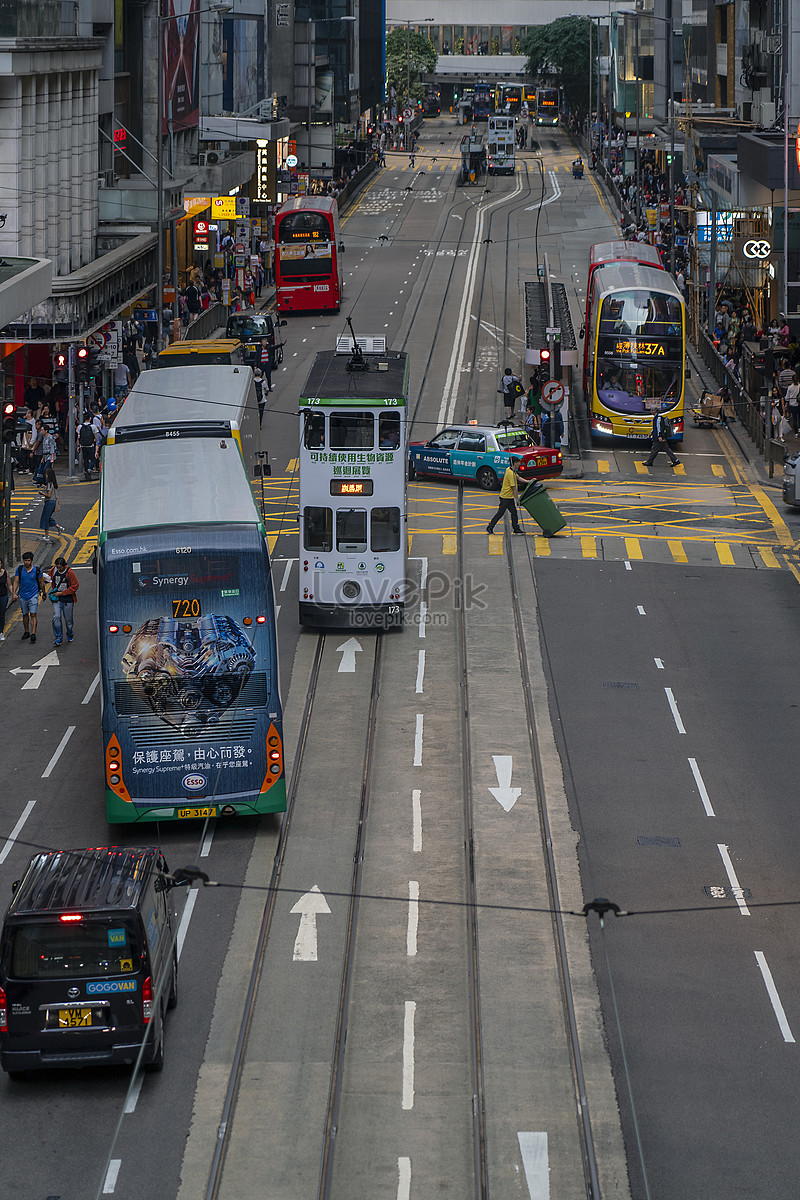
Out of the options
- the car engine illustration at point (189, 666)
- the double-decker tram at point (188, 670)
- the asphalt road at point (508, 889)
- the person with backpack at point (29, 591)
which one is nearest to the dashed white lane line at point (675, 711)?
the asphalt road at point (508, 889)

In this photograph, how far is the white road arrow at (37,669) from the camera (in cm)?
2861

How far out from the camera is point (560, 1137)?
1469 centimetres

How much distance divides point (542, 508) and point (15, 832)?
1798 centimetres

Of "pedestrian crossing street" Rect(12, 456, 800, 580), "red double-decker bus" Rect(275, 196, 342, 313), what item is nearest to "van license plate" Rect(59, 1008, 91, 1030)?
"pedestrian crossing street" Rect(12, 456, 800, 580)

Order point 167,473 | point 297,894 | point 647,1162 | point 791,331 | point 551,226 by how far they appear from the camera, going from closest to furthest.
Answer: point 647,1162 < point 297,894 < point 167,473 < point 791,331 < point 551,226

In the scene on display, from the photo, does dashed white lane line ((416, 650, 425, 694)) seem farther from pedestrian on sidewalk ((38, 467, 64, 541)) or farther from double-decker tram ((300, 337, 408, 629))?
pedestrian on sidewalk ((38, 467, 64, 541))

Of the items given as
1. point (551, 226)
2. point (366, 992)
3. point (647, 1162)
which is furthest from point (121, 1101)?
point (551, 226)

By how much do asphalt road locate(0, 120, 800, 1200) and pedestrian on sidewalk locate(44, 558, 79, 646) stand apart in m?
0.52

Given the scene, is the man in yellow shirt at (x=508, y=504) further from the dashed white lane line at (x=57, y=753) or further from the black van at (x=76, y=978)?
the black van at (x=76, y=978)

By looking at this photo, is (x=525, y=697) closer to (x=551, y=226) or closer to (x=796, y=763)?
(x=796, y=763)

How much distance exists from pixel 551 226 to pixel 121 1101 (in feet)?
267

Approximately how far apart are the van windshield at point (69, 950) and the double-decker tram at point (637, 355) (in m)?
34.7

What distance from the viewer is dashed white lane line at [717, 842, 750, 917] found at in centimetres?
1970

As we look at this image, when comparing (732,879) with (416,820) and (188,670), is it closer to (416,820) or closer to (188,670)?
(416,820)
